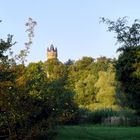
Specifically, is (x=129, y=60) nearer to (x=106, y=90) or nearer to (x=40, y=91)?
(x=40, y=91)

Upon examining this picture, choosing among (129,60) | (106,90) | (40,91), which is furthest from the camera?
(106,90)

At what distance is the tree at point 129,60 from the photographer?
26203 mm

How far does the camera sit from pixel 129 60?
26516mm

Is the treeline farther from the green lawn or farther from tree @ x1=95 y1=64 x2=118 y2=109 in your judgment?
tree @ x1=95 y1=64 x2=118 y2=109

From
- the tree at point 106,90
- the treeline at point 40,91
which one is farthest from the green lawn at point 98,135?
the tree at point 106,90

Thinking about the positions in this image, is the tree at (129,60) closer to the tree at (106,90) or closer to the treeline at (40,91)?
the treeline at (40,91)

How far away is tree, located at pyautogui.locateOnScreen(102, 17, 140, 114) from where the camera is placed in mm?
26203

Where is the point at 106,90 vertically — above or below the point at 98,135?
above

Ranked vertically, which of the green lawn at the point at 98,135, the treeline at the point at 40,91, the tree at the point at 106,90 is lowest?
the green lawn at the point at 98,135

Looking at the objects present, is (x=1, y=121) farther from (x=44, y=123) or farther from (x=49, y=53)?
(x=49, y=53)

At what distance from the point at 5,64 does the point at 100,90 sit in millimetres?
58886


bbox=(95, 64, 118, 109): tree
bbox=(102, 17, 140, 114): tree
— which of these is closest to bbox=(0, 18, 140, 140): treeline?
A: bbox=(102, 17, 140, 114): tree

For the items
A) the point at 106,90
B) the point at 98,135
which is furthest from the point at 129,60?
the point at 106,90

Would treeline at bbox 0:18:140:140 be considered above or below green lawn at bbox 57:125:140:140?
above
